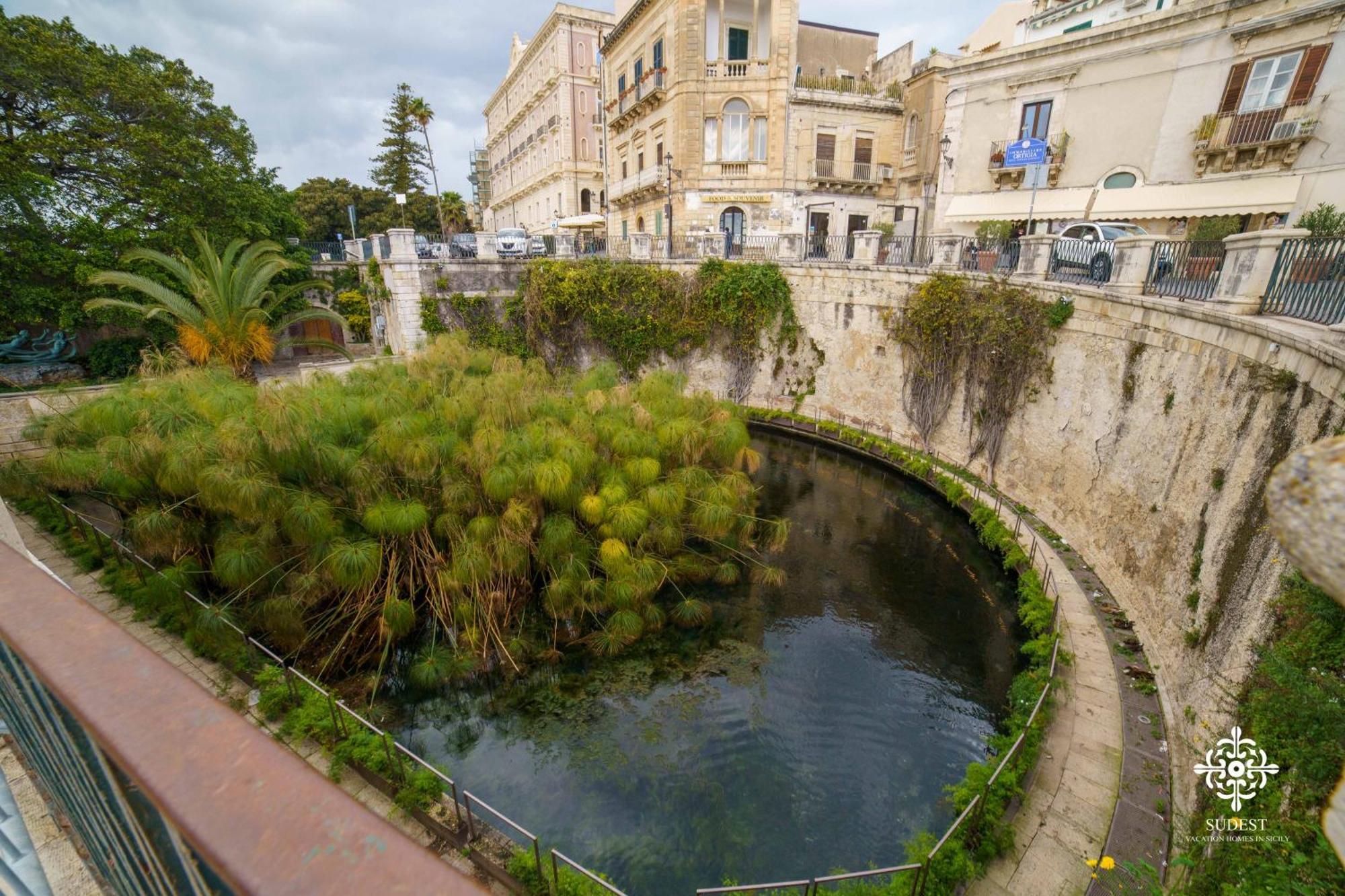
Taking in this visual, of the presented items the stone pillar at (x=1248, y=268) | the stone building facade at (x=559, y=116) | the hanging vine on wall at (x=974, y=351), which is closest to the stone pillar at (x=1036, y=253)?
the hanging vine on wall at (x=974, y=351)

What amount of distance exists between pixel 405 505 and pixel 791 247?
40.8 feet

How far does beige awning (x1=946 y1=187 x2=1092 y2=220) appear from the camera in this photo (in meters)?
14.1

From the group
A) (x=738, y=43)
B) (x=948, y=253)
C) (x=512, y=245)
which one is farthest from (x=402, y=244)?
(x=948, y=253)

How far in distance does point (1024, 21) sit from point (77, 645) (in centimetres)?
2453

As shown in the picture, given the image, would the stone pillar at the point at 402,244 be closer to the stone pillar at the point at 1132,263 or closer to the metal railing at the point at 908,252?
the metal railing at the point at 908,252

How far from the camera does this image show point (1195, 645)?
6.06 metres

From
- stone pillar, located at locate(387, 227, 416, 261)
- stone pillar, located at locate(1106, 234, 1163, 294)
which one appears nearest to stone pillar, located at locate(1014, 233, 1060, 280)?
stone pillar, located at locate(1106, 234, 1163, 294)

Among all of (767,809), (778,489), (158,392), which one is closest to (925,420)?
(778,489)

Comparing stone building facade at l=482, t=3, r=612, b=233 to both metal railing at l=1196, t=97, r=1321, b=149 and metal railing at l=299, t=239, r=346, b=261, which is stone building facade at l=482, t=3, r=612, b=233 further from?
metal railing at l=1196, t=97, r=1321, b=149

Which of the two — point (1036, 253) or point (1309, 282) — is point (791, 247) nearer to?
point (1036, 253)

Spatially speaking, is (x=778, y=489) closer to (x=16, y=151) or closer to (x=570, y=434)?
(x=570, y=434)

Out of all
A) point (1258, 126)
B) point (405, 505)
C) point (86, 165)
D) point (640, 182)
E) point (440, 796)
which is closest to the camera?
point (440, 796)

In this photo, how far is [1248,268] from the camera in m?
6.73

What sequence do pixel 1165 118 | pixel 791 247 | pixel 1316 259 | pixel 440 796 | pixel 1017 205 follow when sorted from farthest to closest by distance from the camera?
pixel 791 247, pixel 1017 205, pixel 1165 118, pixel 1316 259, pixel 440 796
